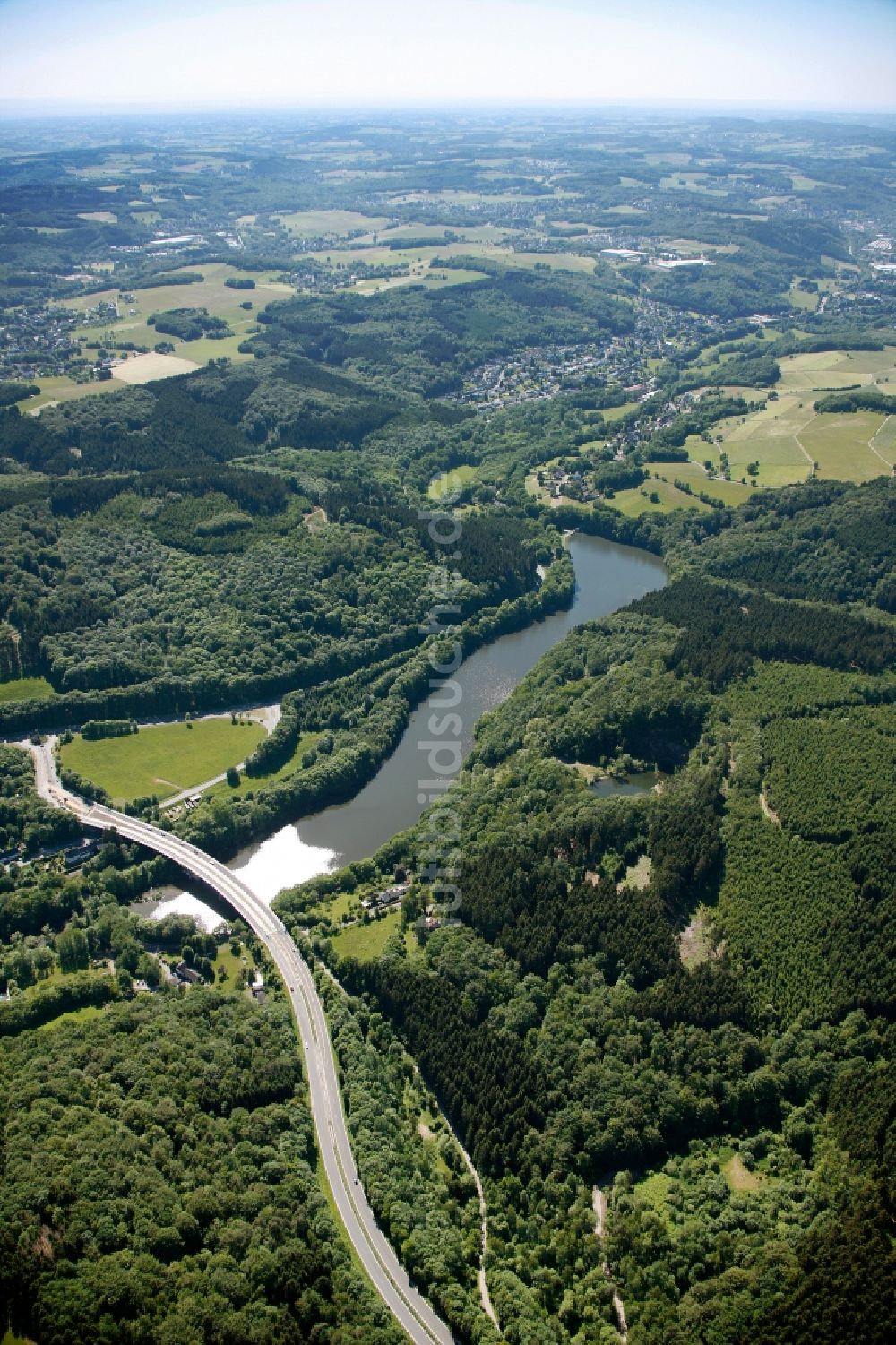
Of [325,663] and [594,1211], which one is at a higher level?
[325,663]

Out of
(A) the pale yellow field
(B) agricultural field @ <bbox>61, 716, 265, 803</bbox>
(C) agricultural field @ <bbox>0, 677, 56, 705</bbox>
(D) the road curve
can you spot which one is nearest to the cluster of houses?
(D) the road curve

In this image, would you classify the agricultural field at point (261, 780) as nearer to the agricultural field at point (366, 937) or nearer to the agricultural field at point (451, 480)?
the agricultural field at point (366, 937)

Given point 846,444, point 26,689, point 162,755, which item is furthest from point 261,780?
point 846,444

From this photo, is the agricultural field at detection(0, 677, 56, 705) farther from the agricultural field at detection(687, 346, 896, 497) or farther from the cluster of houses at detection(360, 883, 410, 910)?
the agricultural field at detection(687, 346, 896, 497)

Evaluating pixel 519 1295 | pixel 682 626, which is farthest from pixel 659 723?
pixel 519 1295

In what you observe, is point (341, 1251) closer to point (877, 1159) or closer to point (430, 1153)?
point (430, 1153)
